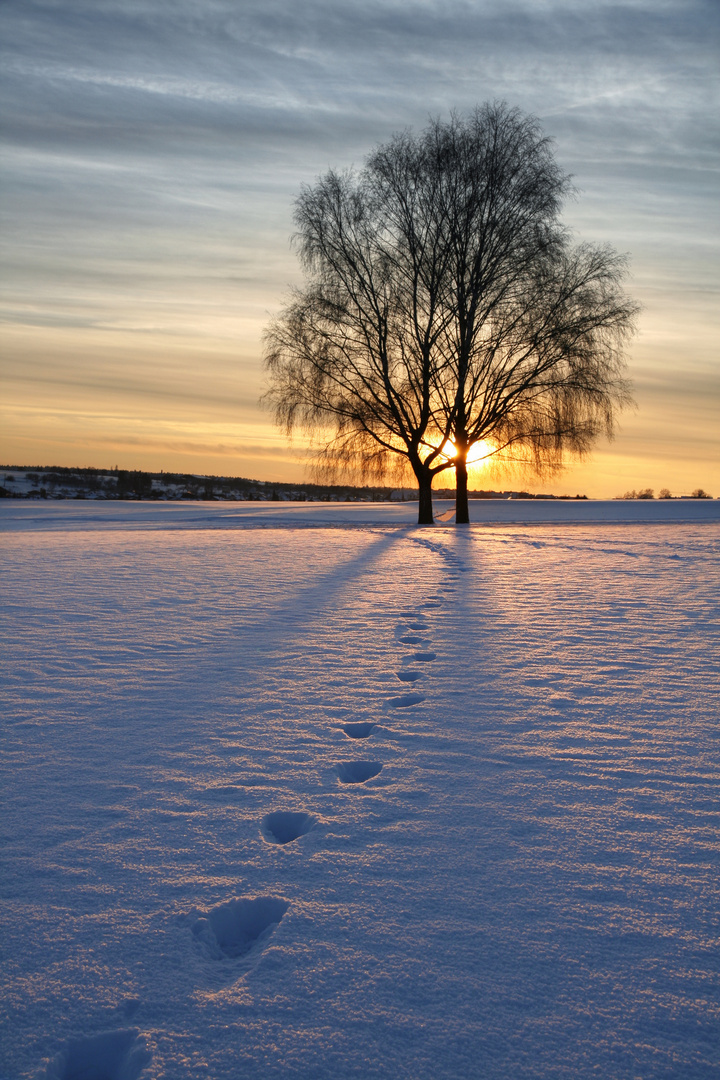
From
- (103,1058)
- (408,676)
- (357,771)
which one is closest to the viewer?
(103,1058)

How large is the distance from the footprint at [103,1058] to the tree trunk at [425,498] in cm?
1716

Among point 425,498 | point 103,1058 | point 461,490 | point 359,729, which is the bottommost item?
point 103,1058

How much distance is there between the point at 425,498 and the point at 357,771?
54.2 ft

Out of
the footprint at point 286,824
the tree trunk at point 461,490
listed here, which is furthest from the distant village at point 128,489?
the footprint at point 286,824

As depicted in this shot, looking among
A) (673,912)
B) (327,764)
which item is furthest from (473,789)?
(673,912)

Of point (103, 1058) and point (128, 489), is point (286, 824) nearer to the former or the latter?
point (103, 1058)

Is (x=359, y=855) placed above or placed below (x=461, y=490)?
below

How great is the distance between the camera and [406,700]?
3.62 metres

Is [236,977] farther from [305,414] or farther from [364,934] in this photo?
[305,414]

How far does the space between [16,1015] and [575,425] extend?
1706cm

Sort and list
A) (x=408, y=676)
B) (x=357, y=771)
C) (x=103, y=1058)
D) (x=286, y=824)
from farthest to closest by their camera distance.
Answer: (x=408, y=676)
(x=357, y=771)
(x=286, y=824)
(x=103, y=1058)

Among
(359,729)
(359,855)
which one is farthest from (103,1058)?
(359,729)

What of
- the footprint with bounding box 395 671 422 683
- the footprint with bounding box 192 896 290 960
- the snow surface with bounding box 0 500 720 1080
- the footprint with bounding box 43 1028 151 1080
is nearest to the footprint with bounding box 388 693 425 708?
the snow surface with bounding box 0 500 720 1080

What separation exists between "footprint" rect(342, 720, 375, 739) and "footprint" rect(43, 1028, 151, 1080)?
5.63ft
